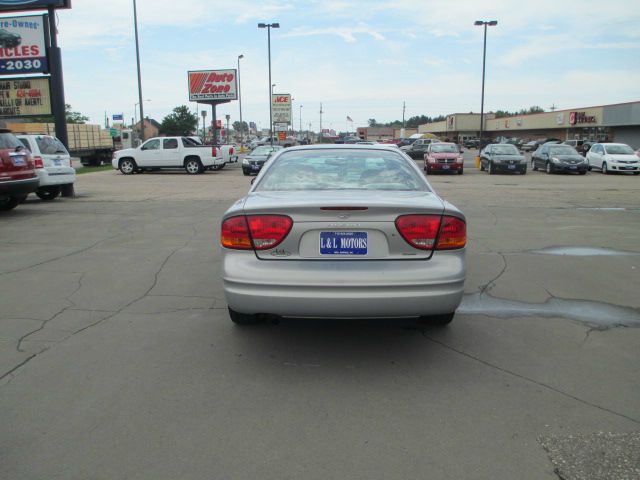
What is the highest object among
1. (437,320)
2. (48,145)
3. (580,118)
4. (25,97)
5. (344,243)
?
(580,118)

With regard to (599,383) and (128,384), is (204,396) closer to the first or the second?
(128,384)

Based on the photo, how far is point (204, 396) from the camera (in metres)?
3.57

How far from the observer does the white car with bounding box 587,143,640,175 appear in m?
25.6

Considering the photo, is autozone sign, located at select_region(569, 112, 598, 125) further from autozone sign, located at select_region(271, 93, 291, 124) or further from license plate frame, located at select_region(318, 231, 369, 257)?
license plate frame, located at select_region(318, 231, 369, 257)

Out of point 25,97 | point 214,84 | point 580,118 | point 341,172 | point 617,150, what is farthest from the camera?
point 580,118

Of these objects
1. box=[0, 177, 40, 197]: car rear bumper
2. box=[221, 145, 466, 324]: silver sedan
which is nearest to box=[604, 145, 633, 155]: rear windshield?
box=[0, 177, 40, 197]: car rear bumper

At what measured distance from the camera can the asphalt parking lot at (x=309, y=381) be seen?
2.88 metres

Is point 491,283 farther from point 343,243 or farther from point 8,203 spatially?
point 8,203

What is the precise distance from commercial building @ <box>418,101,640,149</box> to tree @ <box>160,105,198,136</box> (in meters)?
44.9

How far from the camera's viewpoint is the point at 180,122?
94.0 m

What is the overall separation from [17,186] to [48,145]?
380 centimetres

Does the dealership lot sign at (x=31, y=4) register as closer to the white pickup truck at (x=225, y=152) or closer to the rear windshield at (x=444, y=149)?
the white pickup truck at (x=225, y=152)

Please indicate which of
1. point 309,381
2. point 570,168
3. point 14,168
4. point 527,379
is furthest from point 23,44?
point 570,168

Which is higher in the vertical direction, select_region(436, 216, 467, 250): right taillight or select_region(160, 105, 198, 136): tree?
→ select_region(160, 105, 198, 136): tree
